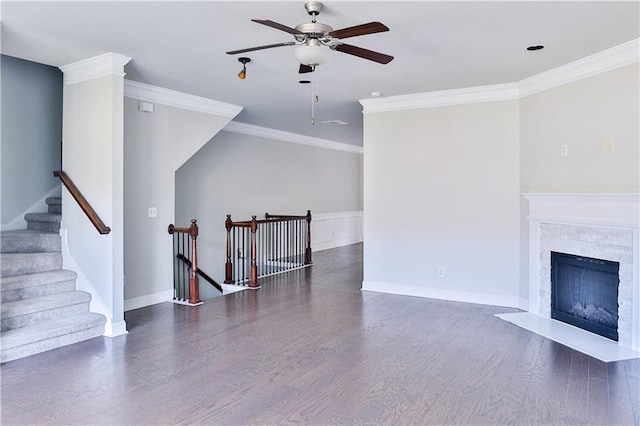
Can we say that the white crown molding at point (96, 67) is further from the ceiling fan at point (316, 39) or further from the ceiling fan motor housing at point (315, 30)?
the ceiling fan motor housing at point (315, 30)

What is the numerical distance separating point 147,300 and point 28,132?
7.72 feet

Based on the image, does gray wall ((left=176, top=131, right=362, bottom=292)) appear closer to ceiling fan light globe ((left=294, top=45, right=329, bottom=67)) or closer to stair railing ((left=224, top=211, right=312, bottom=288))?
stair railing ((left=224, top=211, right=312, bottom=288))

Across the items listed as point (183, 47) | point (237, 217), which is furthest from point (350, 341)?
point (237, 217)

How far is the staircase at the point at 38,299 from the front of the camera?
3747mm

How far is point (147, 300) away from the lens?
5.36 metres

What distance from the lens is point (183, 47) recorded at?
12.6 feet

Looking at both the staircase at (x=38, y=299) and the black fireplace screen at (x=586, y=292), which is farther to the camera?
the black fireplace screen at (x=586, y=292)

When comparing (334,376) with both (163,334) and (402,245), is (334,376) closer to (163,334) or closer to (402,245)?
(163,334)

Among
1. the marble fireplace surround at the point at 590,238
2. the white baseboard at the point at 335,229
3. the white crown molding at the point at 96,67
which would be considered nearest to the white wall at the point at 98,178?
the white crown molding at the point at 96,67

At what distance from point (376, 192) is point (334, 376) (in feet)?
10.6

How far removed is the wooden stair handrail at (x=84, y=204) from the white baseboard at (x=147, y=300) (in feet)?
4.40

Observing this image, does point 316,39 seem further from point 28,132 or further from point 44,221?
point 28,132

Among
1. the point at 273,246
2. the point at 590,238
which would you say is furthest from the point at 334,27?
the point at 273,246

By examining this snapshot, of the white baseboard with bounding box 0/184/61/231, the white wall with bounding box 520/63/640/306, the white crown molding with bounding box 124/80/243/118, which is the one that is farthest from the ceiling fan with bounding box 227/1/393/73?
the white baseboard with bounding box 0/184/61/231
